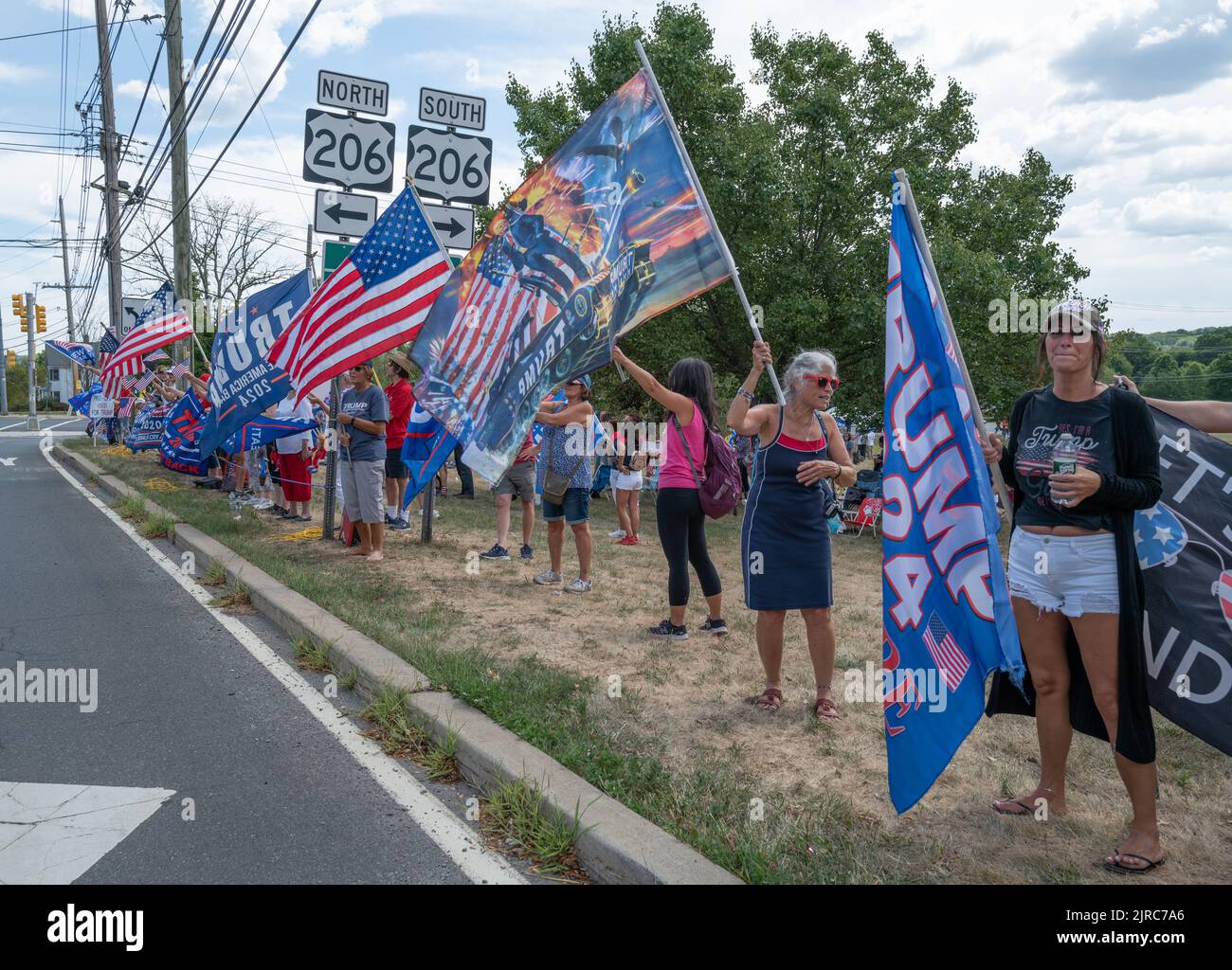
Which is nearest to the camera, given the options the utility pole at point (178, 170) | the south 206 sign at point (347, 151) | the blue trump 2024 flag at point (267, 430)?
the south 206 sign at point (347, 151)

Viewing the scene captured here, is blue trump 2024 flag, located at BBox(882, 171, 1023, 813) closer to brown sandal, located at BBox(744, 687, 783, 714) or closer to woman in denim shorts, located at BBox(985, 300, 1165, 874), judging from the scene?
woman in denim shorts, located at BBox(985, 300, 1165, 874)

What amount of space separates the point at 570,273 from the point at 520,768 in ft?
9.16

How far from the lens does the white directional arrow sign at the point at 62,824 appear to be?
314 cm

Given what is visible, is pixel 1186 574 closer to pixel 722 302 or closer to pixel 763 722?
pixel 763 722

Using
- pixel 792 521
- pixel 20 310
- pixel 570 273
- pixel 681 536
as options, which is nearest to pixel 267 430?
pixel 681 536

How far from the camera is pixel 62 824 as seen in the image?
137 inches

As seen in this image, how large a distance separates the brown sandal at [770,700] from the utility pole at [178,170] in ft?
48.2

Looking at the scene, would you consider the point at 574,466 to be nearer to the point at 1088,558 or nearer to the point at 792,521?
→ the point at 792,521

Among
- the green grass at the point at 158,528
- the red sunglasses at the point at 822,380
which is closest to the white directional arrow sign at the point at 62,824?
the red sunglasses at the point at 822,380

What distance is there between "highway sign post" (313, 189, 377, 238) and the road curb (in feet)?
14.4

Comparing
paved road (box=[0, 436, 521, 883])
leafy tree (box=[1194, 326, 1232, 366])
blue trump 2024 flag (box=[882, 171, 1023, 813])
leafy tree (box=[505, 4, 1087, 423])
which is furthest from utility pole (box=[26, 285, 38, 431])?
leafy tree (box=[1194, 326, 1232, 366])

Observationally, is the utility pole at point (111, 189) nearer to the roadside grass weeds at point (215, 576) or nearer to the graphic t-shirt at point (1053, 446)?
the roadside grass weeds at point (215, 576)

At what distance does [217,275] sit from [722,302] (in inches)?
1731
